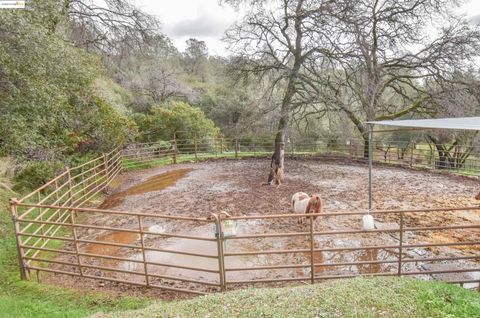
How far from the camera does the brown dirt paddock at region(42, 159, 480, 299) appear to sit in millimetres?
4660

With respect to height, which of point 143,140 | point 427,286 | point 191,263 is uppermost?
point 143,140

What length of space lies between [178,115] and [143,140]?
8.00 ft

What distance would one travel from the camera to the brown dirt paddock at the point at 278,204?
15.3ft

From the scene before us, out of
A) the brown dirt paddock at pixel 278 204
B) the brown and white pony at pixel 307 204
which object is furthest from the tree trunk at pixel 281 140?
the brown and white pony at pixel 307 204

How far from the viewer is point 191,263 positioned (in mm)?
4836

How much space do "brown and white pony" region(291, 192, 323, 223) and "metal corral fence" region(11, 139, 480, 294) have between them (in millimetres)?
292

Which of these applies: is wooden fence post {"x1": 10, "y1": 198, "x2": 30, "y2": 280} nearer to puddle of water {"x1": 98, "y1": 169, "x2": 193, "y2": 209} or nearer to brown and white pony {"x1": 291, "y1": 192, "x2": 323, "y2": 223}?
puddle of water {"x1": 98, "y1": 169, "x2": 193, "y2": 209}

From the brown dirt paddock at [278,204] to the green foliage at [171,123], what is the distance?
3348 mm

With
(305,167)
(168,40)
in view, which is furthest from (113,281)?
(168,40)

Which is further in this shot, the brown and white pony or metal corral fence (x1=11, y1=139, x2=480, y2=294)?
the brown and white pony

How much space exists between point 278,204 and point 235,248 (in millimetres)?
2528

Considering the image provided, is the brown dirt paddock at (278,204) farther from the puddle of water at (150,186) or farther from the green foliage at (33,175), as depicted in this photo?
the green foliage at (33,175)

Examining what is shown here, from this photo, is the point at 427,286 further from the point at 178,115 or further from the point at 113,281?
the point at 178,115

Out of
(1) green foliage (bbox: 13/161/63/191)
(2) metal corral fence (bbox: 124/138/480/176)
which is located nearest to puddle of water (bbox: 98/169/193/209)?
(1) green foliage (bbox: 13/161/63/191)
